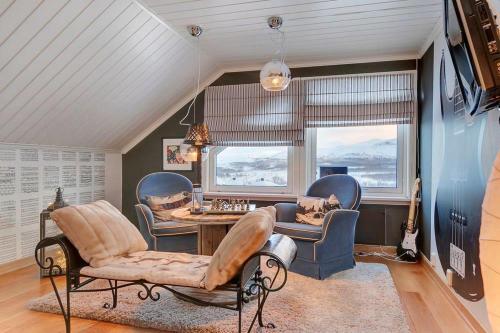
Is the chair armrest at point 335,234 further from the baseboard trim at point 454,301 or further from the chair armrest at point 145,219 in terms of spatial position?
the chair armrest at point 145,219

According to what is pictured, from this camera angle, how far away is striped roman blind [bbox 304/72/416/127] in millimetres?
4004

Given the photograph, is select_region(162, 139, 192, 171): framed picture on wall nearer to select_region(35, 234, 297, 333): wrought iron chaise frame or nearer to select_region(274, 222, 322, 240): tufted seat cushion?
select_region(274, 222, 322, 240): tufted seat cushion

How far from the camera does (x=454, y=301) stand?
8.55 ft

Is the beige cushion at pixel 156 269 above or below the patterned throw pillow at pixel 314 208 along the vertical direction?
below

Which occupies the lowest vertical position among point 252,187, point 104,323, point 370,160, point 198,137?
point 104,323

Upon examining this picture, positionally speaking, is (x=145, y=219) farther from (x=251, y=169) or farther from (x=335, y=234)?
(x=335, y=234)

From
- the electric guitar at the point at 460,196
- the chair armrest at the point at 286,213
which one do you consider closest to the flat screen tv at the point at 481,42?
the electric guitar at the point at 460,196

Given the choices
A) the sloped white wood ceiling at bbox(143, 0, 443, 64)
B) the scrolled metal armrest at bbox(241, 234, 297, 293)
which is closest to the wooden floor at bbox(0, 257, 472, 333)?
the scrolled metal armrest at bbox(241, 234, 297, 293)

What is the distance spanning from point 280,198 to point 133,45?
2458mm

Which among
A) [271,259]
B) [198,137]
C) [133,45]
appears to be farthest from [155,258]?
[133,45]

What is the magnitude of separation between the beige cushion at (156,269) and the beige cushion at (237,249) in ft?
0.38

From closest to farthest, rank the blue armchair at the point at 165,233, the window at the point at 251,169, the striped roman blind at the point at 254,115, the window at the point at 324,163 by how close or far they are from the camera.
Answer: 1. the blue armchair at the point at 165,233
2. the window at the point at 324,163
3. the striped roman blind at the point at 254,115
4. the window at the point at 251,169

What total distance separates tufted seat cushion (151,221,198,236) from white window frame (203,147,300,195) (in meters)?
1.25

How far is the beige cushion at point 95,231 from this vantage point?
6.88 ft
